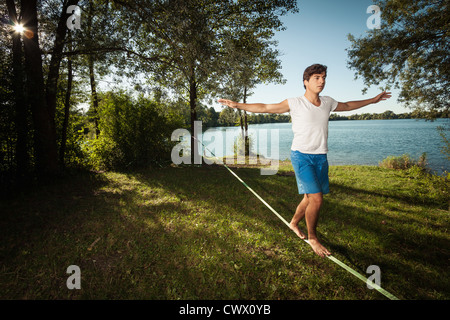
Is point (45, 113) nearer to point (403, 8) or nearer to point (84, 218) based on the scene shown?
point (84, 218)

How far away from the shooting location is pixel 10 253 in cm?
295

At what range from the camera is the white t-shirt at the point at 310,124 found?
8.94 feet

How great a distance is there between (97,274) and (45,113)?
6.71m

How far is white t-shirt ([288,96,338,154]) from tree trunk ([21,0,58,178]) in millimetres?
7339

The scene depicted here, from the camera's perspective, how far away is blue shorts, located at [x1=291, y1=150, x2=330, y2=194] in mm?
2746

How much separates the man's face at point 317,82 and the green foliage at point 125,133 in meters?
8.46

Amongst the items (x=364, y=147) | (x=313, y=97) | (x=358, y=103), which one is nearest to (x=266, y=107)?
(x=313, y=97)

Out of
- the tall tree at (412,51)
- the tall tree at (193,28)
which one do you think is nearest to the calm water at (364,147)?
the tall tree at (412,51)

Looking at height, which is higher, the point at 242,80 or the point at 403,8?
the point at 403,8

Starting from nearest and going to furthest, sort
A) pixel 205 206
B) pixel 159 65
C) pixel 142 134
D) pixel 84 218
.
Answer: pixel 84 218 < pixel 205 206 < pixel 159 65 < pixel 142 134

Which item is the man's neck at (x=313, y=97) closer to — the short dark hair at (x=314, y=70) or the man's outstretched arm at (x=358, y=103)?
the short dark hair at (x=314, y=70)

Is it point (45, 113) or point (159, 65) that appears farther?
point (159, 65)

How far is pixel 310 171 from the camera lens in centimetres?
276

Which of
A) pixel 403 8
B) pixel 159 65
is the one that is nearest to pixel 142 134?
pixel 159 65
